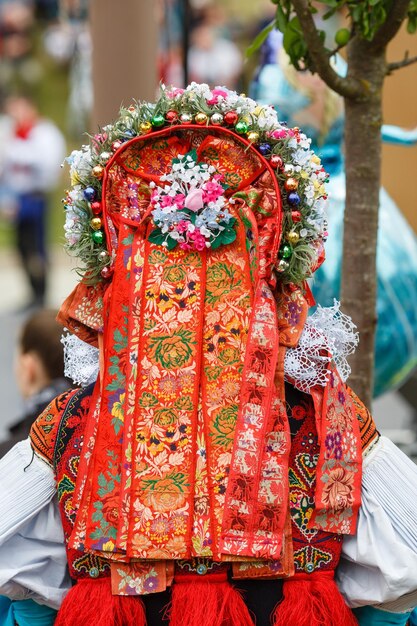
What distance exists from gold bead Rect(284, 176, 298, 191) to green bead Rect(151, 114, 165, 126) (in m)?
0.25

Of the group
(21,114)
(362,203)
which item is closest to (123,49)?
(362,203)

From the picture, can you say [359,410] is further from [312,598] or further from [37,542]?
[37,542]

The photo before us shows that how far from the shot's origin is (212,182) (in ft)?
6.31

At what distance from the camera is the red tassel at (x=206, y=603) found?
1.93 meters

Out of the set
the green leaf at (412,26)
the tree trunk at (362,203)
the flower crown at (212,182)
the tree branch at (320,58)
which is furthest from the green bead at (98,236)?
the green leaf at (412,26)

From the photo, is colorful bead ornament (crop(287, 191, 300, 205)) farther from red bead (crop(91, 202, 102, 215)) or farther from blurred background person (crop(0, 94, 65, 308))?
blurred background person (crop(0, 94, 65, 308))

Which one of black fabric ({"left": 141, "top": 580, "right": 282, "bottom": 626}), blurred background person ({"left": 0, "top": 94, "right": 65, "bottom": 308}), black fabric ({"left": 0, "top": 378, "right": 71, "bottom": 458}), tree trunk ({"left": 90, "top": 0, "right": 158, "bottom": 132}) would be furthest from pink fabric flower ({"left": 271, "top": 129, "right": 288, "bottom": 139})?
blurred background person ({"left": 0, "top": 94, "right": 65, "bottom": 308})

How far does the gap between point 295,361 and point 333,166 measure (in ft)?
5.69

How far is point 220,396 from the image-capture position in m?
1.94

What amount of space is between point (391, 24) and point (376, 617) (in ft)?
4.41

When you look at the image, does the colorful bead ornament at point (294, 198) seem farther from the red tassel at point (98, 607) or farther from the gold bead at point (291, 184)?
the red tassel at point (98, 607)

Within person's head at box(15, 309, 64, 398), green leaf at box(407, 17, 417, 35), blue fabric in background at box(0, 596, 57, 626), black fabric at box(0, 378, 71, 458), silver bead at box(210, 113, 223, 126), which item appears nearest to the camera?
silver bead at box(210, 113, 223, 126)

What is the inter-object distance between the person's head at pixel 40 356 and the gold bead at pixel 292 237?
4.82 ft

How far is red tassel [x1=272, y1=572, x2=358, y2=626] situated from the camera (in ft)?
6.42
